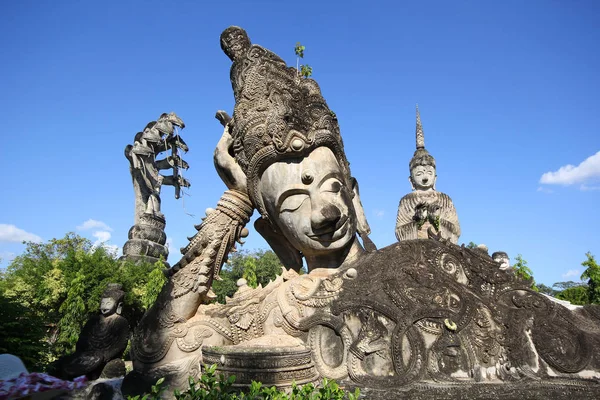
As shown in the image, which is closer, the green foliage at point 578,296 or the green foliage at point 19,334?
the green foliage at point 19,334

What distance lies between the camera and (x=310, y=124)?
3768mm

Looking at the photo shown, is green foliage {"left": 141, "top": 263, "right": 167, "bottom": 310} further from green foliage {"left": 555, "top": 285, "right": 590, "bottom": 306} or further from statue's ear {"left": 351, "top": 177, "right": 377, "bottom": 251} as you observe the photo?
green foliage {"left": 555, "top": 285, "right": 590, "bottom": 306}

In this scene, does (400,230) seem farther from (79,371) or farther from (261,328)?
(79,371)

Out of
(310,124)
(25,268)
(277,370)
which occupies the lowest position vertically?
(277,370)

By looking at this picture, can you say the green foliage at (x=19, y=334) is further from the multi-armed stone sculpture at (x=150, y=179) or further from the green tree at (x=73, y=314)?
the multi-armed stone sculpture at (x=150, y=179)

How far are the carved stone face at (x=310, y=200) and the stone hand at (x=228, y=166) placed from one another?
1.15 feet

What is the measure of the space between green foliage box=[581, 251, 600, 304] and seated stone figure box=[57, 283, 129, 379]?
1445 centimetres

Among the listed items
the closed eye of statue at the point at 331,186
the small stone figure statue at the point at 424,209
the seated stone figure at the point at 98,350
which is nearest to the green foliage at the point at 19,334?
the seated stone figure at the point at 98,350

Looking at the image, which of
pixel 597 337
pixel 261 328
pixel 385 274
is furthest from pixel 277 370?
pixel 597 337

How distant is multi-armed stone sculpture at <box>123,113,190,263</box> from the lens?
18.4 m

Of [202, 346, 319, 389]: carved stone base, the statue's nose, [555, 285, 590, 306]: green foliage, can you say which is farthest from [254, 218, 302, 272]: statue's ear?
[555, 285, 590, 306]: green foliage

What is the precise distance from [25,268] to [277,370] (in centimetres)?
1825

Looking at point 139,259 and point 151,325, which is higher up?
point 139,259

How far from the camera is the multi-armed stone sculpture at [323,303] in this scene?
2.88 metres
